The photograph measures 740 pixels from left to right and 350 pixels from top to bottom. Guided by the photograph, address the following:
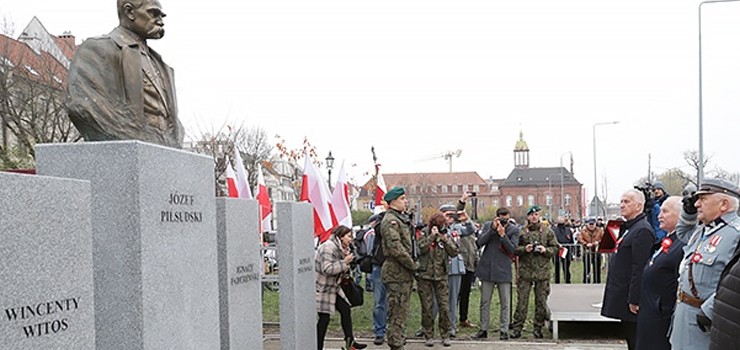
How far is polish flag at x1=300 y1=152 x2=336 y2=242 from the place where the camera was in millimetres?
11875

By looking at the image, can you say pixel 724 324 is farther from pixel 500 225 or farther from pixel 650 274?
pixel 500 225

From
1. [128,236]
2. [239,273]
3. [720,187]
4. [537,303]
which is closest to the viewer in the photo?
[128,236]

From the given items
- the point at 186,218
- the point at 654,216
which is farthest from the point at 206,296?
the point at 654,216

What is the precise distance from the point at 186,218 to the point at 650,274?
434cm

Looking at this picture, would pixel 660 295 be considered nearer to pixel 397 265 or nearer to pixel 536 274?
pixel 397 265

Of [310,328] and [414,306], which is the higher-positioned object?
[310,328]

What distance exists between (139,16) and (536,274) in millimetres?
7446

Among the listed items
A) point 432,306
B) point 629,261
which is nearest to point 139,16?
point 629,261

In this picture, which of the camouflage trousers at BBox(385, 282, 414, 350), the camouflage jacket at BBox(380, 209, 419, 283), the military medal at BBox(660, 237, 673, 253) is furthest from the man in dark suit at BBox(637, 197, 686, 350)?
the camouflage trousers at BBox(385, 282, 414, 350)

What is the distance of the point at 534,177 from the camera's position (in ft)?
384

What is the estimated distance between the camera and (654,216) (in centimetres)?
980

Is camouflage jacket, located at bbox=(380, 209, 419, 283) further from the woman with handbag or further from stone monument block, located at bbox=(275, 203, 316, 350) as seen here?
stone monument block, located at bbox=(275, 203, 316, 350)

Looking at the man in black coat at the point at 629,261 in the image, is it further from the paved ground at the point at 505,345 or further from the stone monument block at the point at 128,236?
the stone monument block at the point at 128,236

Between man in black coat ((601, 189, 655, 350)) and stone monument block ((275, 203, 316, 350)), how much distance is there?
367cm
